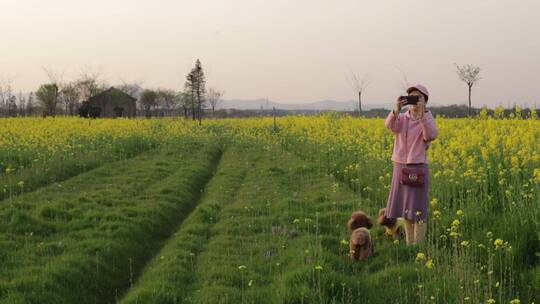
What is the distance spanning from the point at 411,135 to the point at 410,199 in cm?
93

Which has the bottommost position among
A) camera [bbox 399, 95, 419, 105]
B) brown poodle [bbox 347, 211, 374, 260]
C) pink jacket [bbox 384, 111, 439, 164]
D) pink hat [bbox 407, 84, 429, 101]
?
brown poodle [bbox 347, 211, 374, 260]

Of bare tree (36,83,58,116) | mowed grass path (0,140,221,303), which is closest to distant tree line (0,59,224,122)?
bare tree (36,83,58,116)

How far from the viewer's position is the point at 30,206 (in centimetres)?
980

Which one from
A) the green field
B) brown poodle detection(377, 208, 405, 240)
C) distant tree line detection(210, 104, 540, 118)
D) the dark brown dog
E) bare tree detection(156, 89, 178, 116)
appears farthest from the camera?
bare tree detection(156, 89, 178, 116)

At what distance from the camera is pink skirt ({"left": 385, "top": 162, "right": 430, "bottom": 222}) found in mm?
6734

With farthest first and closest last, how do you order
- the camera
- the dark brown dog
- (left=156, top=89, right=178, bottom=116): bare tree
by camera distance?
(left=156, top=89, right=178, bottom=116): bare tree → the camera → the dark brown dog

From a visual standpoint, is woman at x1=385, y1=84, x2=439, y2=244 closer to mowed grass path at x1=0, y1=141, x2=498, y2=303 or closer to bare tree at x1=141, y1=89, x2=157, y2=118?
mowed grass path at x1=0, y1=141, x2=498, y2=303

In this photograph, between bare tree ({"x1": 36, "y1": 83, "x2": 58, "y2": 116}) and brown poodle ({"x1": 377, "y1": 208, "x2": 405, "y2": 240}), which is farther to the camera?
bare tree ({"x1": 36, "y1": 83, "x2": 58, "y2": 116})

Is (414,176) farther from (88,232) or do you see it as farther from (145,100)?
(145,100)

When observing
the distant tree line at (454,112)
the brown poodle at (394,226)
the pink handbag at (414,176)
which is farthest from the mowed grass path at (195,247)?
the distant tree line at (454,112)

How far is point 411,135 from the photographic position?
6797 mm

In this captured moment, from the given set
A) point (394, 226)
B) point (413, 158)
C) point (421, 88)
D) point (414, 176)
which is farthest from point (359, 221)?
point (421, 88)

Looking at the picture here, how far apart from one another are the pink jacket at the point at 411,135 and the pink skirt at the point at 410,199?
121 millimetres

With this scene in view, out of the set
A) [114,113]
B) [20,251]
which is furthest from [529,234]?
[114,113]
